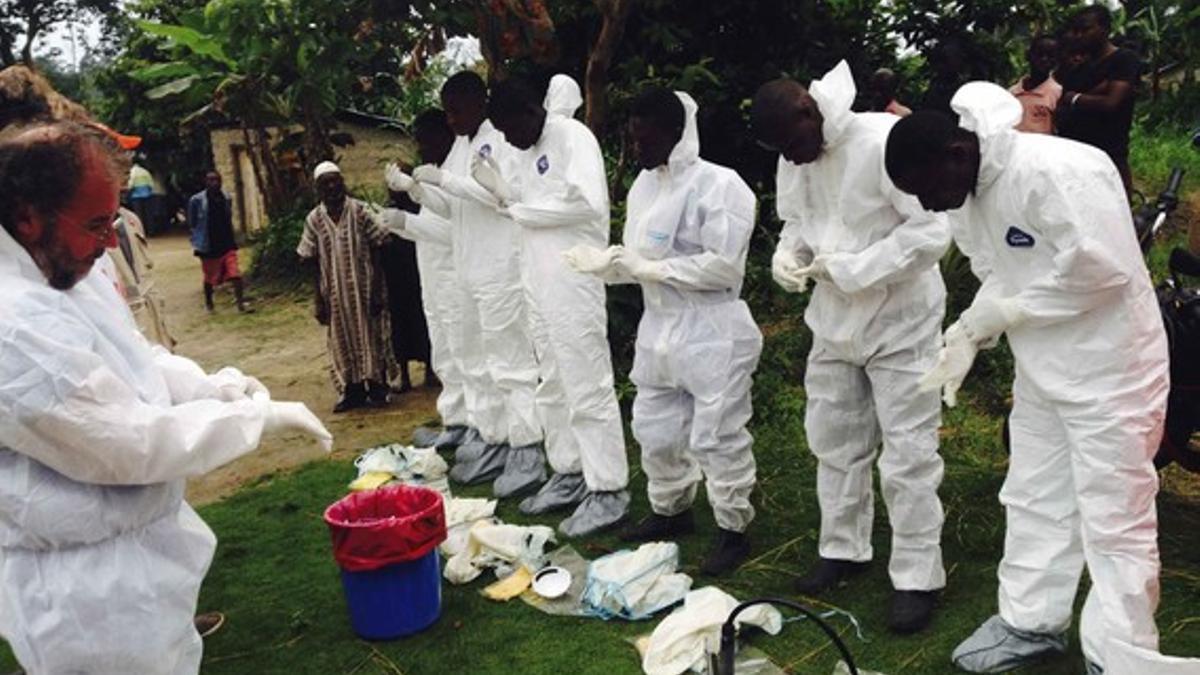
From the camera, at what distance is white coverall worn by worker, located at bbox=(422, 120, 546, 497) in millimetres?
4512

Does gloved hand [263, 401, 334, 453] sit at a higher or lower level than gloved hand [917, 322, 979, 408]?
higher

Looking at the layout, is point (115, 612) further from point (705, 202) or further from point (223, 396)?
point (705, 202)

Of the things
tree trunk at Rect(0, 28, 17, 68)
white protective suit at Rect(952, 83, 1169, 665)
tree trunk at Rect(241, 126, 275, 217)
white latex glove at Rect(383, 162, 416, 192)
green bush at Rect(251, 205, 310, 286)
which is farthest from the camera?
tree trunk at Rect(0, 28, 17, 68)

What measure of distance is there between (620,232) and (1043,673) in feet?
13.5

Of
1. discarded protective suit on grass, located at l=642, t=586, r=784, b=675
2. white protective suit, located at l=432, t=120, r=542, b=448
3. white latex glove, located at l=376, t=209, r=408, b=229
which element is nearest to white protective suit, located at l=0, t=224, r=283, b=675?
discarded protective suit on grass, located at l=642, t=586, r=784, b=675

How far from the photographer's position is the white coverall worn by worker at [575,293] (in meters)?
3.98

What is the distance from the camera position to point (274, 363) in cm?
812

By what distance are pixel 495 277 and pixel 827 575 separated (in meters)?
2.04

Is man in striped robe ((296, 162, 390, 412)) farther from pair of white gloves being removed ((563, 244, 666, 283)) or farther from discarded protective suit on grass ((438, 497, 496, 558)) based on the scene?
pair of white gloves being removed ((563, 244, 666, 283))

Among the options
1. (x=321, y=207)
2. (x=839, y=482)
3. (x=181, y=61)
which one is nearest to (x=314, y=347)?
(x=321, y=207)

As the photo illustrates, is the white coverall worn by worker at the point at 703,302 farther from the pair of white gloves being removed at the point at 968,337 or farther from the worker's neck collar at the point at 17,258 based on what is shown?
the worker's neck collar at the point at 17,258

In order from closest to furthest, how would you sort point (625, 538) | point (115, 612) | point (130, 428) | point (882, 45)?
point (130, 428)
point (115, 612)
point (625, 538)
point (882, 45)

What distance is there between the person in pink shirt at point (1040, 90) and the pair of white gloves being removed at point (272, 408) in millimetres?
4369

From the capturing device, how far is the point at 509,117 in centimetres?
404
